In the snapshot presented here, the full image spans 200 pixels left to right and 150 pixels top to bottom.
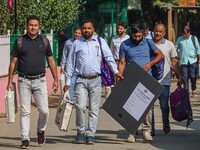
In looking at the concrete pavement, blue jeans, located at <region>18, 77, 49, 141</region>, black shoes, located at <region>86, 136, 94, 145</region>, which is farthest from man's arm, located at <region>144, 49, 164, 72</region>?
blue jeans, located at <region>18, 77, 49, 141</region>

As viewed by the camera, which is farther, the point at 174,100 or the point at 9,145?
the point at 174,100

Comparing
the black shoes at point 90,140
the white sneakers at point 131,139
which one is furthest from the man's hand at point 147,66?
the black shoes at point 90,140

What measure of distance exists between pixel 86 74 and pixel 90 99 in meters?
0.39

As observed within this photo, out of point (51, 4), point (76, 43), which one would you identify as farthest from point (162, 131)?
point (51, 4)

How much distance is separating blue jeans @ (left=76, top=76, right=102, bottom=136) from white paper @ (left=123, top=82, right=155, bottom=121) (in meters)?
0.47

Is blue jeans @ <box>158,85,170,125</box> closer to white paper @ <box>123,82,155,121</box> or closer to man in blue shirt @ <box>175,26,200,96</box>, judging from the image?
white paper @ <box>123,82,155,121</box>

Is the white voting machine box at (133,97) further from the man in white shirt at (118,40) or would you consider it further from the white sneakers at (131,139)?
the man in white shirt at (118,40)

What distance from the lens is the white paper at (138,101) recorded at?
12344mm

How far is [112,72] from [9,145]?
1905mm

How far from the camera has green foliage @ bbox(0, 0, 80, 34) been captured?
23.8 metres

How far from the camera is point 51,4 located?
2650 centimetres

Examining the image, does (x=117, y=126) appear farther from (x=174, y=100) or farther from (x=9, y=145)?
(x=9, y=145)

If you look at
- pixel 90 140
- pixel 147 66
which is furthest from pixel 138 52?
pixel 90 140

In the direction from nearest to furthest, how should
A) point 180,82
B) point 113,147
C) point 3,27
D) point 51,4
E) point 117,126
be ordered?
point 113,147 < point 180,82 < point 117,126 < point 3,27 < point 51,4
